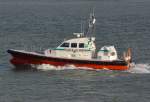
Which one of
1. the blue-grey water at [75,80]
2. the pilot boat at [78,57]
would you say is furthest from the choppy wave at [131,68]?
the pilot boat at [78,57]

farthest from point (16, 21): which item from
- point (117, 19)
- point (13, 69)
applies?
point (13, 69)

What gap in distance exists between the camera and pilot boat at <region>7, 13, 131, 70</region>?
65.1 metres

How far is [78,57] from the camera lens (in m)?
66.0

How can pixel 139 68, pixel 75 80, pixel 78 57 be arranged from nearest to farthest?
1. pixel 75 80
2. pixel 78 57
3. pixel 139 68

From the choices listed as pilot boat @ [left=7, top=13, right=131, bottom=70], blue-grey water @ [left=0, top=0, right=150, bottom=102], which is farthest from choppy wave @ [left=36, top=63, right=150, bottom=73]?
pilot boat @ [left=7, top=13, right=131, bottom=70]

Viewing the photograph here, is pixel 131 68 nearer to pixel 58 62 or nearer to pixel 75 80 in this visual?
pixel 58 62

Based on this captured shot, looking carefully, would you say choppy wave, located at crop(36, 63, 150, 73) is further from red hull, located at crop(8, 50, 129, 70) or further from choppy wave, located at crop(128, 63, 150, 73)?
red hull, located at crop(8, 50, 129, 70)

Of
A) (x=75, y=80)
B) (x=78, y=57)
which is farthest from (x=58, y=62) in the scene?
(x=75, y=80)

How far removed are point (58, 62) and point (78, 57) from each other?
1.95 metres

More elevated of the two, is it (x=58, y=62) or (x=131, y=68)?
(x=58, y=62)

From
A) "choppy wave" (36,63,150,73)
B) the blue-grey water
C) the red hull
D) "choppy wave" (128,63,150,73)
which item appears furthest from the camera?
"choppy wave" (36,63,150,73)

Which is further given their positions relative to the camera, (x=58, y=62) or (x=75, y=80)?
(x=58, y=62)

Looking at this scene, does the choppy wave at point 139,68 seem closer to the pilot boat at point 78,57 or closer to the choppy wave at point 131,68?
the choppy wave at point 131,68

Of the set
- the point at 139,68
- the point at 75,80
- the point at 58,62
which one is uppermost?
the point at 58,62
